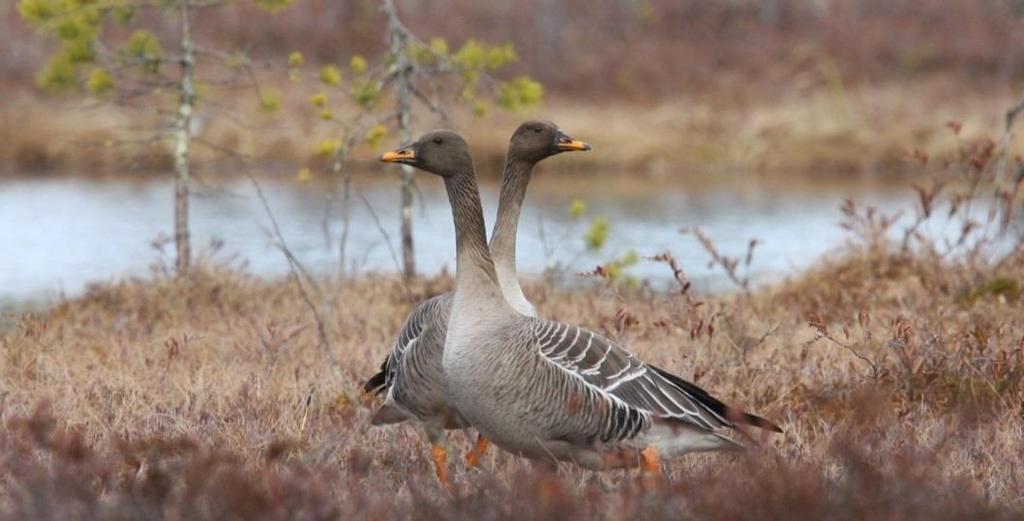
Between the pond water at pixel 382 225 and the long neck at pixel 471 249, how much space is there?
791 centimetres

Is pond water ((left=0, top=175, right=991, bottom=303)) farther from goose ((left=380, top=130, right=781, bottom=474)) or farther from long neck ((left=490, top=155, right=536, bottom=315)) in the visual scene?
goose ((left=380, top=130, right=781, bottom=474))

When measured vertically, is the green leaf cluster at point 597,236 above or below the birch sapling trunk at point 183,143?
below

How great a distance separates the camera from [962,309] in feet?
34.6

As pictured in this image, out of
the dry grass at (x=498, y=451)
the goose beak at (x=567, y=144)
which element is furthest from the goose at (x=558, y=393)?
the goose beak at (x=567, y=144)

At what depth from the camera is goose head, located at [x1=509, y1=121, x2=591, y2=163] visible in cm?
727

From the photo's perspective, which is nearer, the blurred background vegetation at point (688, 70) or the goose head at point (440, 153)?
the goose head at point (440, 153)

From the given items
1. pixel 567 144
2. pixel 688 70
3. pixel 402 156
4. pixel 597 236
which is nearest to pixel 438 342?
pixel 402 156

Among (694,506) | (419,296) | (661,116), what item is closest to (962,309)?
(419,296)

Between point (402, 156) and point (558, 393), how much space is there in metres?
1.38

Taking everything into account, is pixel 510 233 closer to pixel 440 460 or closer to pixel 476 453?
pixel 476 453

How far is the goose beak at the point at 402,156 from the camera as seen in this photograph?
636 centimetres

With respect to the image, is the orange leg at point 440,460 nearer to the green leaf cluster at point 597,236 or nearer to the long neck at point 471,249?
the long neck at point 471,249

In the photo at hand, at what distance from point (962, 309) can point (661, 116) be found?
26.9 meters

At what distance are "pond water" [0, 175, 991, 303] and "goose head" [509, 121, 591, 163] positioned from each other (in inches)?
275
